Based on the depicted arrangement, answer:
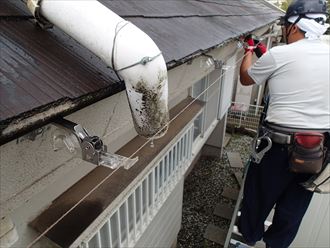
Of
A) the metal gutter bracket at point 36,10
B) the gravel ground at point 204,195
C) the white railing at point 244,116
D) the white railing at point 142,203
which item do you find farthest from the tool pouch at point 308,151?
the white railing at point 244,116

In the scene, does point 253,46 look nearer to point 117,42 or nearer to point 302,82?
point 302,82

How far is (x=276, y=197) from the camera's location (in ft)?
10.8

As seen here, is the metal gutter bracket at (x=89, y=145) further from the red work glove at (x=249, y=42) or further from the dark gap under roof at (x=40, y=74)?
the red work glove at (x=249, y=42)

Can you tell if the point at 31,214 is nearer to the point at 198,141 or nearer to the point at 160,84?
the point at 160,84

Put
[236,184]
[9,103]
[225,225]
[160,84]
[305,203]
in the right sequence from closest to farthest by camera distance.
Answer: [9,103] < [160,84] < [305,203] < [225,225] < [236,184]

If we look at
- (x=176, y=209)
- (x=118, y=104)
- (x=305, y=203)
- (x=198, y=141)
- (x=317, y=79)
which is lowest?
(x=176, y=209)

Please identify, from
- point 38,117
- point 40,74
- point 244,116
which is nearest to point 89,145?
point 38,117

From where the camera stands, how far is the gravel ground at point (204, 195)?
5906mm

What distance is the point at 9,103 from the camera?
0.80 metres

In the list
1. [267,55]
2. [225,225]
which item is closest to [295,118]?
[267,55]

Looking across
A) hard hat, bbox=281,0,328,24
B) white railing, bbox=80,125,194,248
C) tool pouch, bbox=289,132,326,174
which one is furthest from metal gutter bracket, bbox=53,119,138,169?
hard hat, bbox=281,0,328,24

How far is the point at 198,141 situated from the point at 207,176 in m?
3.07

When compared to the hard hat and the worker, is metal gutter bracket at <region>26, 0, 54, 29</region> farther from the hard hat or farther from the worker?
the hard hat

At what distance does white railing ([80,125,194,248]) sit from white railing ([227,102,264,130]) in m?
7.20
